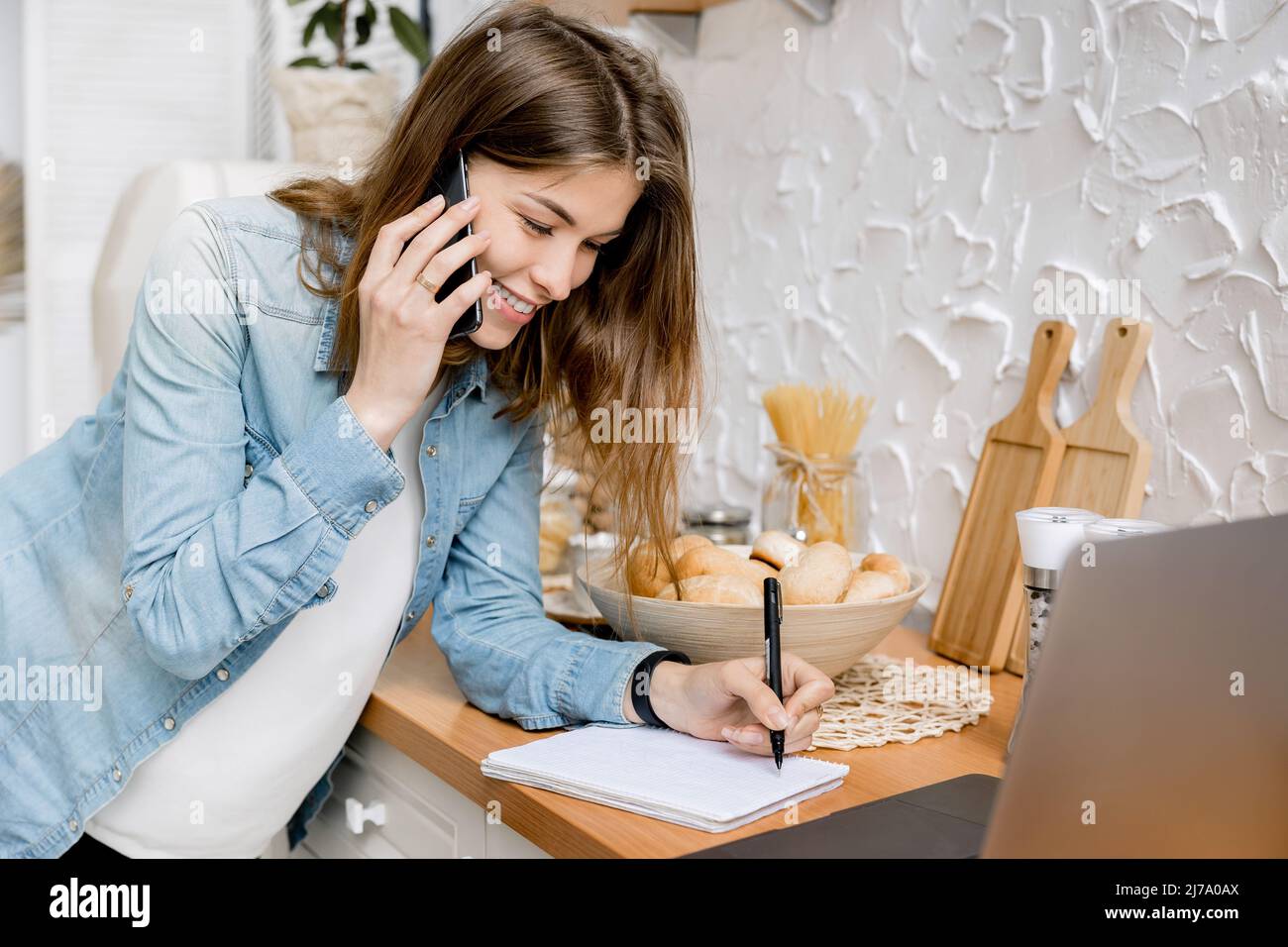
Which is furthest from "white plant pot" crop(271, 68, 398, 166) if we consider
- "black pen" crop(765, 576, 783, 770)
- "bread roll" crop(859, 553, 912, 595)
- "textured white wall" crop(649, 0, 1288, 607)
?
"black pen" crop(765, 576, 783, 770)

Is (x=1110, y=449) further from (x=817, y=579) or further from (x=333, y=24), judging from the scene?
(x=333, y=24)

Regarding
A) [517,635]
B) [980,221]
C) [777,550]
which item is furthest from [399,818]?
[980,221]

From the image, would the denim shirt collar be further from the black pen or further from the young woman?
the black pen

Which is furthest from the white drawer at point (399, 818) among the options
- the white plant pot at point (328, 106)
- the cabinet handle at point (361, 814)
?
the white plant pot at point (328, 106)

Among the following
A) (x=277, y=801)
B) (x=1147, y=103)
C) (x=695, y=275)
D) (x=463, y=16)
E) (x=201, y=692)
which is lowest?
(x=277, y=801)

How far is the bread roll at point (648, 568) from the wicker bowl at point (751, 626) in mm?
16

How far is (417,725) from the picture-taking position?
107 centimetres

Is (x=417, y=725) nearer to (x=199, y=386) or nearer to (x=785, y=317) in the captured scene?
(x=199, y=386)

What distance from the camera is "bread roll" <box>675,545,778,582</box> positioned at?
1.12m

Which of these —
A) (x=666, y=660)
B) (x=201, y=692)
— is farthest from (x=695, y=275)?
(x=201, y=692)

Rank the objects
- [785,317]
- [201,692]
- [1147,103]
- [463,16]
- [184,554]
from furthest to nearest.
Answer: [463,16] → [785,317] → [1147,103] → [201,692] → [184,554]

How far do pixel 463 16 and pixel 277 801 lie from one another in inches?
66.3

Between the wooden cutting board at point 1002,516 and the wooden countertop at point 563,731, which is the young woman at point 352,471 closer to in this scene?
the wooden countertop at point 563,731

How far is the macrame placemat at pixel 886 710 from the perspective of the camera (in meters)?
1.01
